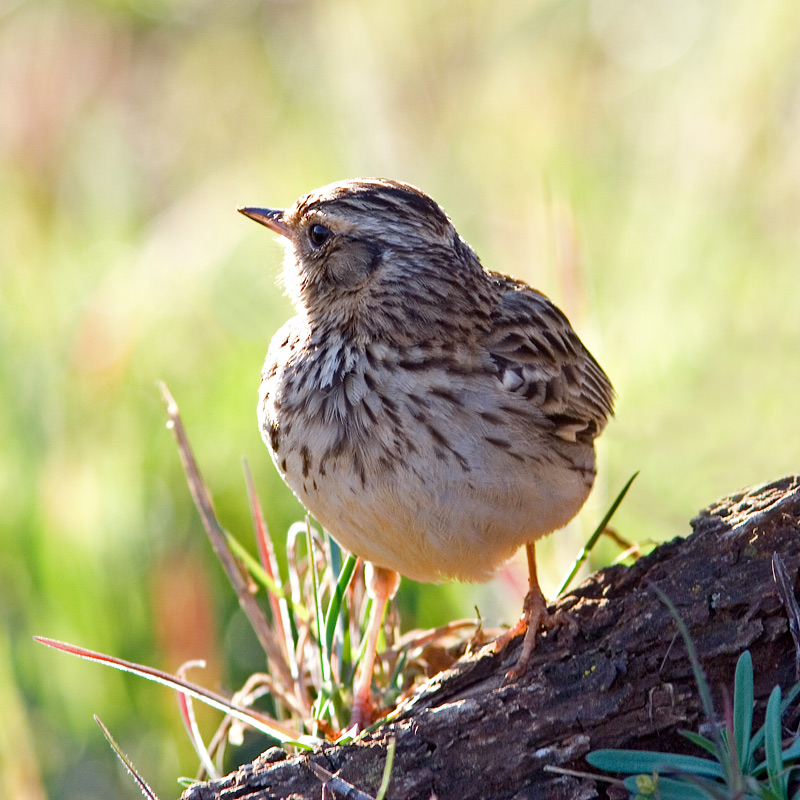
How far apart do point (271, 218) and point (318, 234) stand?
25 cm

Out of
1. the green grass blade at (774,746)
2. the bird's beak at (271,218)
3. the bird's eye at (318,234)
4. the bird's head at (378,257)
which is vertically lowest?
the green grass blade at (774,746)

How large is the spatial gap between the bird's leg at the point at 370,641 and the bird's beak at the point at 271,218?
1123 mm

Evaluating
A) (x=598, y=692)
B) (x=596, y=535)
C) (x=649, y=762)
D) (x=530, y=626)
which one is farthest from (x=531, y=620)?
(x=649, y=762)

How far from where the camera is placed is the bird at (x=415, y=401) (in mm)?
3002

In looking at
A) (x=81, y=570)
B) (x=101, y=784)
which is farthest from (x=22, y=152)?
(x=101, y=784)

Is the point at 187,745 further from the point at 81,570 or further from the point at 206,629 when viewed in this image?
the point at 81,570

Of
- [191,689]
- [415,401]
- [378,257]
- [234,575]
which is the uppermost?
[378,257]

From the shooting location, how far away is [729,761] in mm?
2104

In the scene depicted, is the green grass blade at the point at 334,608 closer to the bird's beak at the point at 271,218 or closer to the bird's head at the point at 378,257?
the bird's head at the point at 378,257

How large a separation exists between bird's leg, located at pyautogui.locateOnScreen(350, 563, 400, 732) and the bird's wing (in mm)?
672

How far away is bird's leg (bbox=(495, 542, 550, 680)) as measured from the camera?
2.76 m

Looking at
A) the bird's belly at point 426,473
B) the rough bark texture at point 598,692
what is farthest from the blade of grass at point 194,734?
the bird's belly at point 426,473

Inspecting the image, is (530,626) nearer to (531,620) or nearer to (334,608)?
(531,620)

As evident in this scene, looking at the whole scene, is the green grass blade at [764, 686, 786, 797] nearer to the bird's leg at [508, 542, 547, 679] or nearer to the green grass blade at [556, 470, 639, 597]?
the bird's leg at [508, 542, 547, 679]
